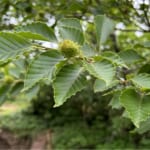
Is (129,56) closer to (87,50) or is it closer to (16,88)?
(87,50)

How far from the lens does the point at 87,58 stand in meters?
0.93

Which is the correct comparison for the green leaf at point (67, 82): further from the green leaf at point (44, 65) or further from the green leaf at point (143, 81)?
the green leaf at point (143, 81)

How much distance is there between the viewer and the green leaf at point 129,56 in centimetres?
121

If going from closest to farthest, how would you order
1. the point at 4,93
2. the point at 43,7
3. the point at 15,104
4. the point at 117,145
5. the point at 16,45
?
the point at 16,45 < the point at 4,93 < the point at 43,7 < the point at 117,145 < the point at 15,104

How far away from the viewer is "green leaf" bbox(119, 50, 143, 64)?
1.21 m

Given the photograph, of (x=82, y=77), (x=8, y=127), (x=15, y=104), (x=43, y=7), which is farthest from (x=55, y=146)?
(x=82, y=77)

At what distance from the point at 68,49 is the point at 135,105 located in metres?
0.22

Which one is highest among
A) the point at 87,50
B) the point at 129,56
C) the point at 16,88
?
the point at 87,50

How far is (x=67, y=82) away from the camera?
0.90 meters

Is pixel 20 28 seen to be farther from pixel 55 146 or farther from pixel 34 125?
pixel 34 125

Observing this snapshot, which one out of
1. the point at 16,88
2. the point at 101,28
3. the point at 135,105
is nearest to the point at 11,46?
the point at 135,105

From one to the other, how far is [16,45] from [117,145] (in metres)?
3.76

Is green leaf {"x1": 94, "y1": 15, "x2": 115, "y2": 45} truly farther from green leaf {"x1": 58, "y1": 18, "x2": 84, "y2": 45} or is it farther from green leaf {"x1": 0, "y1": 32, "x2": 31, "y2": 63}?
green leaf {"x1": 0, "y1": 32, "x2": 31, "y2": 63}

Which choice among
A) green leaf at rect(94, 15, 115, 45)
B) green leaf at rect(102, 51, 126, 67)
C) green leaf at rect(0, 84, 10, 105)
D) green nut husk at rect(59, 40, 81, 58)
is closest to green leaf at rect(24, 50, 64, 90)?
green nut husk at rect(59, 40, 81, 58)
